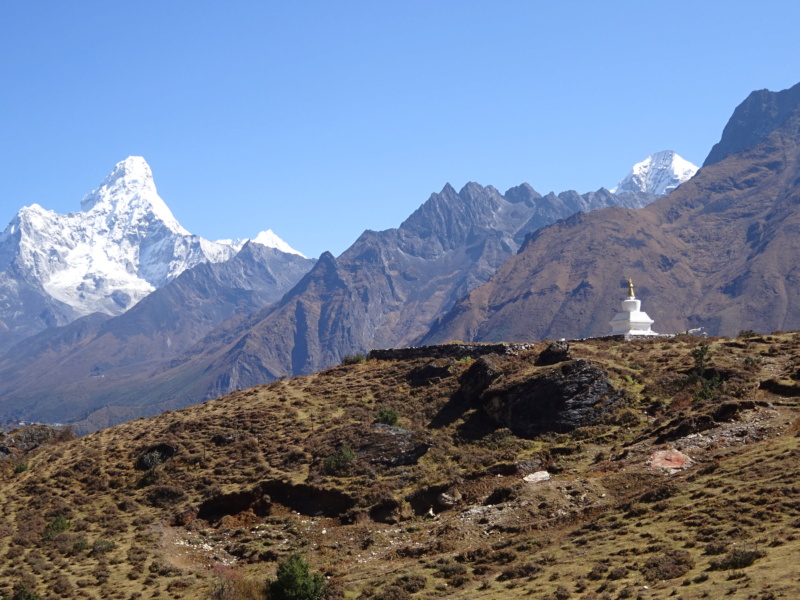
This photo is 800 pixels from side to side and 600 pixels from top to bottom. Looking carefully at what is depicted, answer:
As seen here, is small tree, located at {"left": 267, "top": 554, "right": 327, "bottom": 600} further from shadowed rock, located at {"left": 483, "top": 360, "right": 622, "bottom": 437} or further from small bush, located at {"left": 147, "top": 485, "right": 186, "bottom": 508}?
shadowed rock, located at {"left": 483, "top": 360, "right": 622, "bottom": 437}

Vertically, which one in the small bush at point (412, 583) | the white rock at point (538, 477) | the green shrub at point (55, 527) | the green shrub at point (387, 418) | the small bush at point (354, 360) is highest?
the small bush at point (354, 360)

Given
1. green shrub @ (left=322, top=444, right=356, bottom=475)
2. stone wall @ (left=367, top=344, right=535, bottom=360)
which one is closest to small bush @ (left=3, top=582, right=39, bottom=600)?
green shrub @ (left=322, top=444, right=356, bottom=475)

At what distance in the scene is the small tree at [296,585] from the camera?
3209 cm

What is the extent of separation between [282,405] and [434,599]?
108 ft

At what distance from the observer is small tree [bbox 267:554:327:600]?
32.1m

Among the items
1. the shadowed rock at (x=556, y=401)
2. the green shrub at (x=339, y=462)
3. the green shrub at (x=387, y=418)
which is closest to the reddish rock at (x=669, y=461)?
the shadowed rock at (x=556, y=401)

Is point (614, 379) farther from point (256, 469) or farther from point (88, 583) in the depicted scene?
point (88, 583)

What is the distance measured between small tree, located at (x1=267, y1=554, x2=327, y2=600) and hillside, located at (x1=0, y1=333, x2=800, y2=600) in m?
0.66

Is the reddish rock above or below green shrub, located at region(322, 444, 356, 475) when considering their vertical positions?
below

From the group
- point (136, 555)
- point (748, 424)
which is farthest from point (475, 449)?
point (136, 555)

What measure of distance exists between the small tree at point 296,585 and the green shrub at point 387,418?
2207cm

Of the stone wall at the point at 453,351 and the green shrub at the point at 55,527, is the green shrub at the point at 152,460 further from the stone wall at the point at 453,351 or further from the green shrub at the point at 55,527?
the stone wall at the point at 453,351

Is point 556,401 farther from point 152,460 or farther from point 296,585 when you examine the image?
point 152,460

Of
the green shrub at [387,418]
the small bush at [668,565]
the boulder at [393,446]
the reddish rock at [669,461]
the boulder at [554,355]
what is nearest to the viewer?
the small bush at [668,565]
